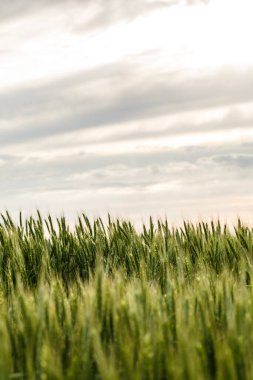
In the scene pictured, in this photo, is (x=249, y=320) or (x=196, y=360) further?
(x=249, y=320)

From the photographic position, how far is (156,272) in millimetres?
4895

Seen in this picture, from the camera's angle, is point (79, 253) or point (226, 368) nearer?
point (226, 368)

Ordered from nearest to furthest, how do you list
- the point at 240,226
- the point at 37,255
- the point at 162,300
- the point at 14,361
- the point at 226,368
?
the point at 226,368 → the point at 14,361 → the point at 162,300 → the point at 37,255 → the point at 240,226

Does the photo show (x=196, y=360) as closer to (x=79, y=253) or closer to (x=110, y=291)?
(x=110, y=291)

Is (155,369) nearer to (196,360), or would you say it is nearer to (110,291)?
(196,360)

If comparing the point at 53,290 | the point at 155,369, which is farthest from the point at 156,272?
the point at 155,369

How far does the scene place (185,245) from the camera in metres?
5.66

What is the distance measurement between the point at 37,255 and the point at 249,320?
305cm

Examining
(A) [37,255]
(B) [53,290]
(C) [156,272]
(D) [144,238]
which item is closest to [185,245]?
(D) [144,238]

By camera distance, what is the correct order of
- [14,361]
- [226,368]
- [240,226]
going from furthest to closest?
[240,226]
[14,361]
[226,368]

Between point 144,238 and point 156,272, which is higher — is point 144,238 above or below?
above

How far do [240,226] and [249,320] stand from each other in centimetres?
361

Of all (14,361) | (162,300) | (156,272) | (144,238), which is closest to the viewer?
(14,361)

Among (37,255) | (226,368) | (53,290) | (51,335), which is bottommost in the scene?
(226,368)
